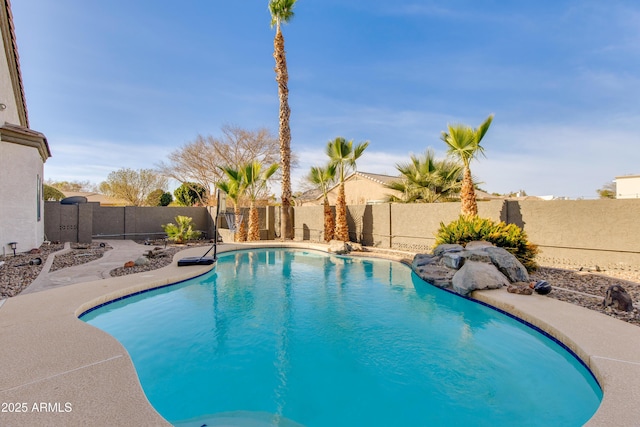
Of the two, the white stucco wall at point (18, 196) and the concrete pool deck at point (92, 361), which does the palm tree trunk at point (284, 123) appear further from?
the concrete pool deck at point (92, 361)

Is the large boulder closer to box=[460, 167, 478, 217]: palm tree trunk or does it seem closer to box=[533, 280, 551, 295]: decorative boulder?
box=[533, 280, 551, 295]: decorative boulder

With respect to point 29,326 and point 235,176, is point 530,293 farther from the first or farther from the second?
point 235,176

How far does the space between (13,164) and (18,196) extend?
924mm

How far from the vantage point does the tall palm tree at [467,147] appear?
31.7ft

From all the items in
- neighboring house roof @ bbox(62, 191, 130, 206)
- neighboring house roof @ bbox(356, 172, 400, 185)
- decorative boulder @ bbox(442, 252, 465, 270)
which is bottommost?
decorative boulder @ bbox(442, 252, 465, 270)

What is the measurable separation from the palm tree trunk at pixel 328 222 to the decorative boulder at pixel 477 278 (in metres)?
8.55

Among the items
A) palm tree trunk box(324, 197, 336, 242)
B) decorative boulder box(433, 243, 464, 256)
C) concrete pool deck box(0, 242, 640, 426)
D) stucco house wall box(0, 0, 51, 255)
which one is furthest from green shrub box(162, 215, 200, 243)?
decorative boulder box(433, 243, 464, 256)

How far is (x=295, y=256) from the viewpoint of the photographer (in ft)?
41.7

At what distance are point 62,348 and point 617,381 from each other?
556 cm

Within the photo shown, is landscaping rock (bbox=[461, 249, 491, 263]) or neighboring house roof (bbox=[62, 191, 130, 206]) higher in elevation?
neighboring house roof (bbox=[62, 191, 130, 206])

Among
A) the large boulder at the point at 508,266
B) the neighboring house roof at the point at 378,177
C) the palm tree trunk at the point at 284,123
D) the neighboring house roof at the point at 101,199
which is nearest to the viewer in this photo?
the large boulder at the point at 508,266

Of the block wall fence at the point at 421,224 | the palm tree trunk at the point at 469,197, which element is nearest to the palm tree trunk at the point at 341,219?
the block wall fence at the point at 421,224

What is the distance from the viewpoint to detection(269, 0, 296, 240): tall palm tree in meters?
15.7

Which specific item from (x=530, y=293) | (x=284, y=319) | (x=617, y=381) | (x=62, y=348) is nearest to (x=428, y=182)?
(x=530, y=293)
